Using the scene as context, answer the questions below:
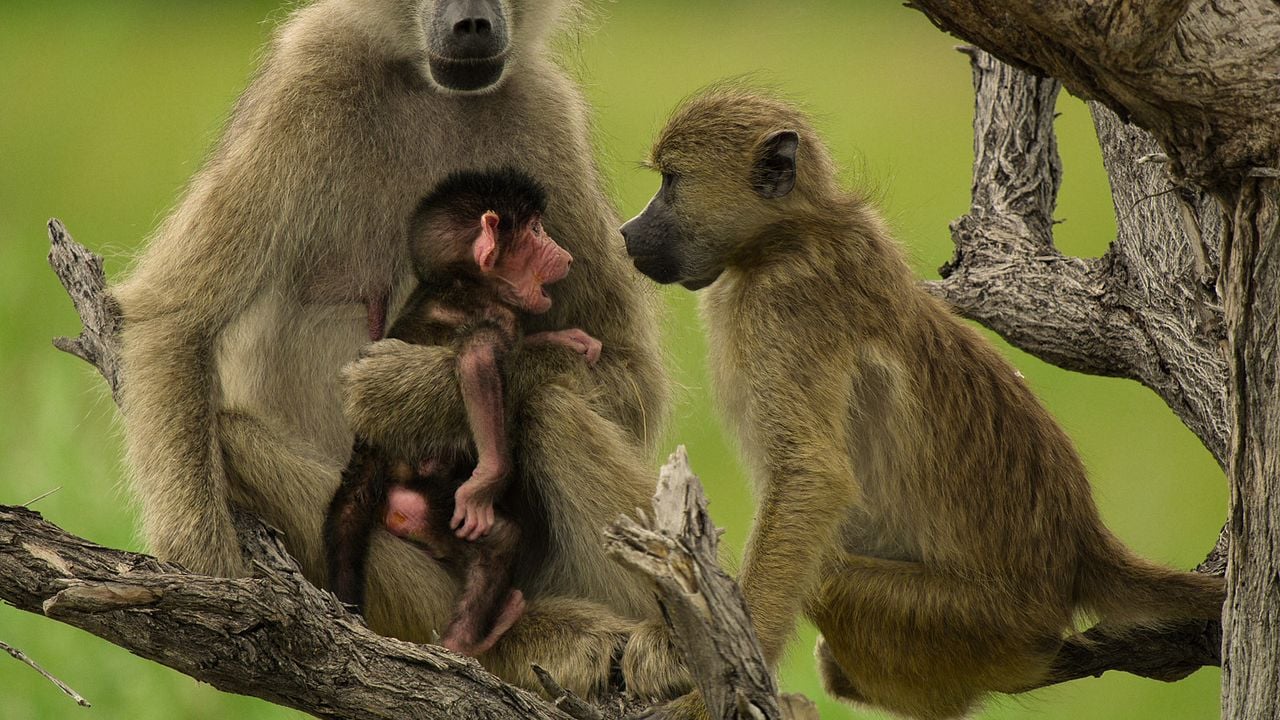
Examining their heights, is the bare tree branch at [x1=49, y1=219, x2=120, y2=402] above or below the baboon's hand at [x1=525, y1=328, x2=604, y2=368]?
above

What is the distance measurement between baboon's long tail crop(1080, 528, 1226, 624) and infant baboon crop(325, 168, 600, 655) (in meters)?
1.34

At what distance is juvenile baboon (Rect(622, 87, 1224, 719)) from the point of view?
313 cm

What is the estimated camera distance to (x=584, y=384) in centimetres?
341

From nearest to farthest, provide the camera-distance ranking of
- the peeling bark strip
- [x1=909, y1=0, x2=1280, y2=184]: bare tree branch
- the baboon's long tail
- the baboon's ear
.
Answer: [x1=909, y1=0, x2=1280, y2=184]: bare tree branch, the peeling bark strip, the baboon's long tail, the baboon's ear

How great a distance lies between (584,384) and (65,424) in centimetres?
333

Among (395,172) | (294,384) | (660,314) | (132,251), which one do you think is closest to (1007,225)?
(660,314)

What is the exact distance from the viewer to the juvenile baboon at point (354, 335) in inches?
124

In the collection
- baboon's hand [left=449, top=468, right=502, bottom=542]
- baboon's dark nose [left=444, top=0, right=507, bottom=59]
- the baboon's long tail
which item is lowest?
the baboon's long tail

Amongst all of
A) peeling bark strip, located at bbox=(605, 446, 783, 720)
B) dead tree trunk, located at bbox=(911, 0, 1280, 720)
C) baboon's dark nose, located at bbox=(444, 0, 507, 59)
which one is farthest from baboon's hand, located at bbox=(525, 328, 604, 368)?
dead tree trunk, located at bbox=(911, 0, 1280, 720)

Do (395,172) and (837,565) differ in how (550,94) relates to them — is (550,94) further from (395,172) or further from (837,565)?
(837,565)

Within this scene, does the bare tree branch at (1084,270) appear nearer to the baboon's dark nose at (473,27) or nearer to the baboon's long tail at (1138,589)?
the baboon's long tail at (1138,589)

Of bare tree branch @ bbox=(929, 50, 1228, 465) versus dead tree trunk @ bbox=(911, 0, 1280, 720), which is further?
bare tree branch @ bbox=(929, 50, 1228, 465)

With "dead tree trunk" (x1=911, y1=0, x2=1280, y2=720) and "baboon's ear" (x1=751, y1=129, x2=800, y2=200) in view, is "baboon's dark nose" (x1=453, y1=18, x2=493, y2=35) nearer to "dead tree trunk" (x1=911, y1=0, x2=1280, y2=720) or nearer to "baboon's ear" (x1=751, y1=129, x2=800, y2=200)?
"baboon's ear" (x1=751, y1=129, x2=800, y2=200)

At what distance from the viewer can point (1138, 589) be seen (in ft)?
10.4
